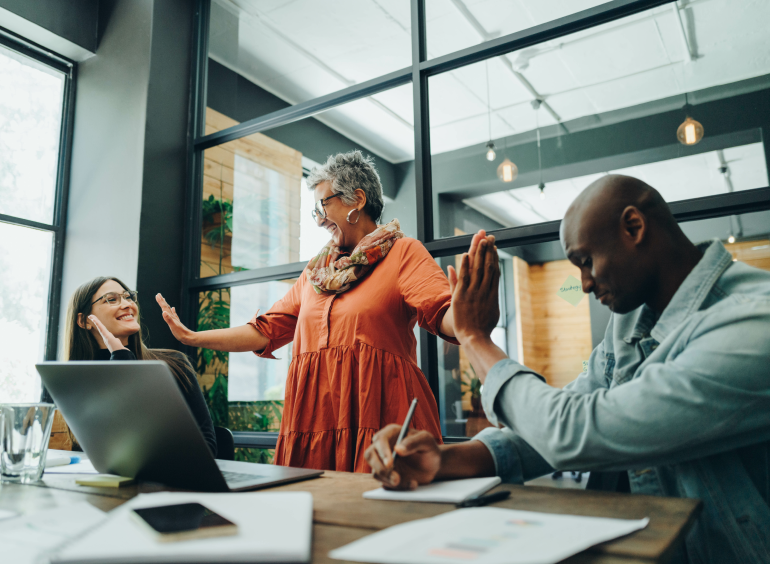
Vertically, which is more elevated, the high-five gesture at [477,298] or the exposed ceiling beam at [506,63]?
the exposed ceiling beam at [506,63]

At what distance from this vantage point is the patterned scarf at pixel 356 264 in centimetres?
183

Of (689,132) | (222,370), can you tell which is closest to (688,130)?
(689,132)

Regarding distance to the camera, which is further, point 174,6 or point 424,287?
point 174,6

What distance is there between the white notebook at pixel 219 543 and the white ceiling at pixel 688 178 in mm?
1413

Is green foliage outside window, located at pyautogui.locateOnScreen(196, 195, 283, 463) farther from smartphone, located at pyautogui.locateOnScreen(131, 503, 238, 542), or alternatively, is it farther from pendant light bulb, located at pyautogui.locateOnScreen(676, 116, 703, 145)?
smartphone, located at pyautogui.locateOnScreen(131, 503, 238, 542)

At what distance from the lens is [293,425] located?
181 cm

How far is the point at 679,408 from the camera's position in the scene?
0.73 metres

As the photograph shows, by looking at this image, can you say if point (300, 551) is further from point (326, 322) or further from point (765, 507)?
point (326, 322)

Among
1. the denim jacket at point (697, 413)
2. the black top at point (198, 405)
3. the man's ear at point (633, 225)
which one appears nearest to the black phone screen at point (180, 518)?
the denim jacket at point (697, 413)

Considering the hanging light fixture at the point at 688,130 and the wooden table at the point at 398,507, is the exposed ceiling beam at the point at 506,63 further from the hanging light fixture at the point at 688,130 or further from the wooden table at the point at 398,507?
the wooden table at the point at 398,507

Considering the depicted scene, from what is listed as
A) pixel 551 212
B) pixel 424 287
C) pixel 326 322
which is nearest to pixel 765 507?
pixel 424 287

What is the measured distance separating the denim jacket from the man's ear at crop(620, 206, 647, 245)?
10 centimetres

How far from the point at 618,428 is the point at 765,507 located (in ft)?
0.81

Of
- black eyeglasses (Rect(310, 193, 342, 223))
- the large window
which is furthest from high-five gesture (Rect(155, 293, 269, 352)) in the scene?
the large window
